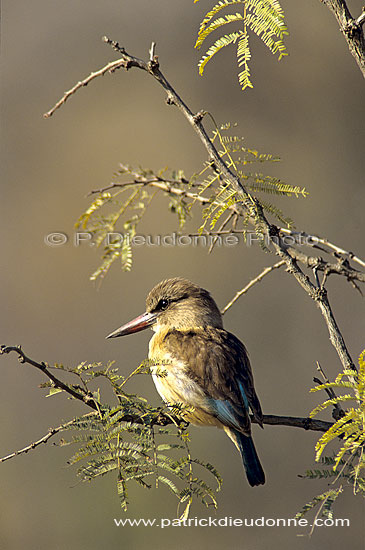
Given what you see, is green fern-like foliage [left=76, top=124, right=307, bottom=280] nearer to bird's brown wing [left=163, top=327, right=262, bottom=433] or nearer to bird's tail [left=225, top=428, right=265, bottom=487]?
bird's brown wing [left=163, top=327, right=262, bottom=433]

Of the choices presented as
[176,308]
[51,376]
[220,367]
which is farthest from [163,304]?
[51,376]

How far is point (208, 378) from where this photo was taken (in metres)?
2.84

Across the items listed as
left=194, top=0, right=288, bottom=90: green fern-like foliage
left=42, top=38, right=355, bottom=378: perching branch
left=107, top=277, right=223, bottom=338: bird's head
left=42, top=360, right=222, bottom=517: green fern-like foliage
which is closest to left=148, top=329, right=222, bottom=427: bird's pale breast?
left=107, top=277, right=223, bottom=338: bird's head

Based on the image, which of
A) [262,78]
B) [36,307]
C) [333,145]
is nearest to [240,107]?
[262,78]

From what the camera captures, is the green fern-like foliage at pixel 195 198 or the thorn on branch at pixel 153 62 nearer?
the thorn on branch at pixel 153 62

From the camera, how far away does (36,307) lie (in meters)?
6.03

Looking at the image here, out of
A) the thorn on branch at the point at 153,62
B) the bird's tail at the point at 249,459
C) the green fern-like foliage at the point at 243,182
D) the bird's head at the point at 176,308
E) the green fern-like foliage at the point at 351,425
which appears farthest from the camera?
the bird's head at the point at 176,308

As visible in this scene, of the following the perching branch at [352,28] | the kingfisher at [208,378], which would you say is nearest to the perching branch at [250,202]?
the perching branch at [352,28]

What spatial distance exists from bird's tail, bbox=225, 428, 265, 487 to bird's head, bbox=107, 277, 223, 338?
27.8 inches

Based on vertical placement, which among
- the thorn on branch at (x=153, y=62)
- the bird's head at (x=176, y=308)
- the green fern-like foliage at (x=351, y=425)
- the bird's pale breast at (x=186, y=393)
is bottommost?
the green fern-like foliage at (x=351, y=425)

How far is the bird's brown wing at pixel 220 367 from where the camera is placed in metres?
2.74

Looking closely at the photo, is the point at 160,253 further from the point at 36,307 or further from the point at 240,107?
the point at 240,107

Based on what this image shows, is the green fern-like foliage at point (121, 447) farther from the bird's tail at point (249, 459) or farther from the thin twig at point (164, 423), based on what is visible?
the bird's tail at point (249, 459)

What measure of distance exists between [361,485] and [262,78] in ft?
18.3
